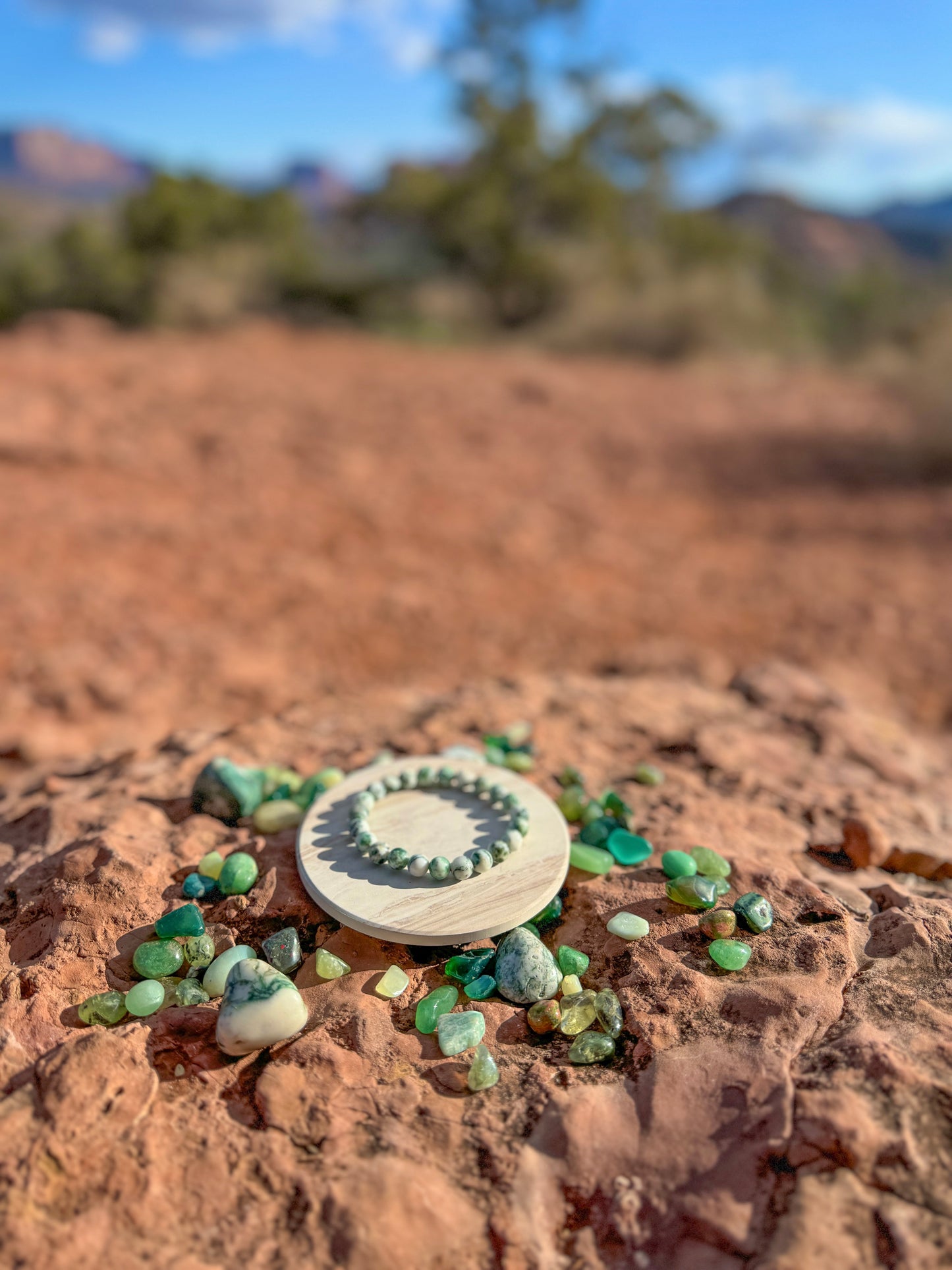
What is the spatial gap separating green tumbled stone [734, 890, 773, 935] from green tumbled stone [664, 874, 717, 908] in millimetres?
50

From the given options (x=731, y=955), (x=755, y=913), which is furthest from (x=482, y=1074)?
(x=755, y=913)

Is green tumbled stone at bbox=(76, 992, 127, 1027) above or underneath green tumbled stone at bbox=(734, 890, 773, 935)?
underneath

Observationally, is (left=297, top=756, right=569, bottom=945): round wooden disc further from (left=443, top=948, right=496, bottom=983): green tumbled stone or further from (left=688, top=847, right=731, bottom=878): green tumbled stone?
(left=688, top=847, right=731, bottom=878): green tumbled stone

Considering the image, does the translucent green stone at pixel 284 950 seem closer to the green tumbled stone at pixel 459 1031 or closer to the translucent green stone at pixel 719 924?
the green tumbled stone at pixel 459 1031

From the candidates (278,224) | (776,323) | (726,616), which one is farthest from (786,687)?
(278,224)

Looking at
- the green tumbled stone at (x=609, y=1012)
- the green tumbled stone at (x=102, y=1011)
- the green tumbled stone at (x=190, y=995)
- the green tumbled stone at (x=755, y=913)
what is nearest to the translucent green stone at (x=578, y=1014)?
the green tumbled stone at (x=609, y=1012)

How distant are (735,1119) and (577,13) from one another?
1524 cm

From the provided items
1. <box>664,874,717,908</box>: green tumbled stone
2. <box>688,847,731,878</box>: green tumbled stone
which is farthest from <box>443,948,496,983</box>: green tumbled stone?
<box>688,847,731,878</box>: green tumbled stone

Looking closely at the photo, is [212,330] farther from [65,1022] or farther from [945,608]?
[65,1022]

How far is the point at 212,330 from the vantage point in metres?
9.12

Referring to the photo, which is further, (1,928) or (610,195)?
(610,195)

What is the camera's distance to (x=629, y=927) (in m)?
1.50

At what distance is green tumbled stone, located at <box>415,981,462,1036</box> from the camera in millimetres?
1334

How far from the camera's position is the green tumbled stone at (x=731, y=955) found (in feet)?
4.64
